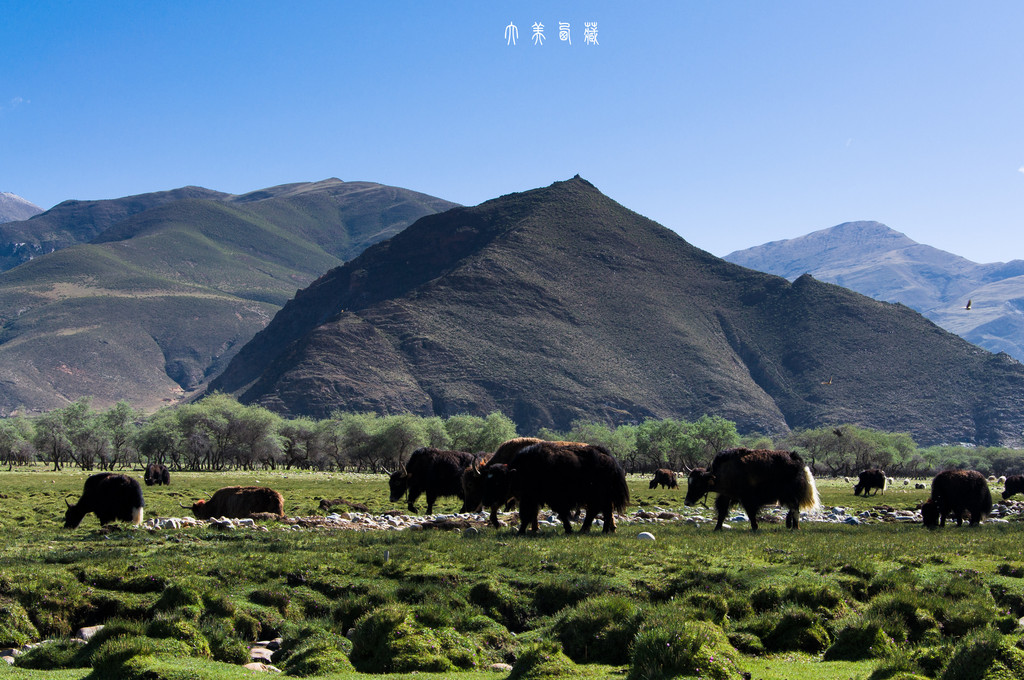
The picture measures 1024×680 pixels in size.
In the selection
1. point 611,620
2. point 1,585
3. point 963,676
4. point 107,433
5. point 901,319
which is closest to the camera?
point 963,676

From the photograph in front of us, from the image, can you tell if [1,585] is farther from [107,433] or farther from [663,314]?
[663,314]

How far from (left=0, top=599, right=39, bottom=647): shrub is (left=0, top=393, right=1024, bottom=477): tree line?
77104 mm

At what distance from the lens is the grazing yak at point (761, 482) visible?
22359 mm

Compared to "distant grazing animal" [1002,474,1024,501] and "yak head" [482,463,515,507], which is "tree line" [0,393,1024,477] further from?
"yak head" [482,463,515,507]

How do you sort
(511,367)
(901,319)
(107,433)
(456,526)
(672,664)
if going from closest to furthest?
(672,664) < (456,526) < (107,433) < (511,367) < (901,319)

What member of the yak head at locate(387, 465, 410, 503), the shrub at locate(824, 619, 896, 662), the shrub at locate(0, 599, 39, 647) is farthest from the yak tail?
the shrub at locate(0, 599, 39, 647)

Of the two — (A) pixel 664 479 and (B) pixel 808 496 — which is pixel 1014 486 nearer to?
(A) pixel 664 479

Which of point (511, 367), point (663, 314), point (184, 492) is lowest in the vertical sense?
point (184, 492)

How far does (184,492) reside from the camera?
3928 cm

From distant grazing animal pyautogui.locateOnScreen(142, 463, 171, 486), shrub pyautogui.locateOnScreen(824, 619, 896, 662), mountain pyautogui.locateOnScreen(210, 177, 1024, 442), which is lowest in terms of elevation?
distant grazing animal pyautogui.locateOnScreen(142, 463, 171, 486)

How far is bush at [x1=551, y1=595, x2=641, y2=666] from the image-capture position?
1053 centimetres

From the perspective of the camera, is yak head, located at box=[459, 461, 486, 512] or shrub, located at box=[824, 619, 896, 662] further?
yak head, located at box=[459, 461, 486, 512]

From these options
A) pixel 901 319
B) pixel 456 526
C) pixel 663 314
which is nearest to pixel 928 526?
pixel 456 526

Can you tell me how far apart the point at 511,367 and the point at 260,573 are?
14716 centimetres
